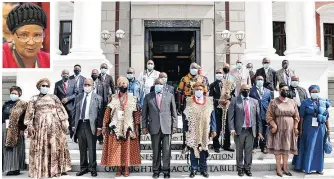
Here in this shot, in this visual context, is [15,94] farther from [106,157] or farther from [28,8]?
[28,8]

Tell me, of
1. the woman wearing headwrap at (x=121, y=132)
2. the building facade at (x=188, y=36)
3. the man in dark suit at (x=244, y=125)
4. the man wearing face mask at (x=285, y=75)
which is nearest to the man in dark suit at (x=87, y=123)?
the woman wearing headwrap at (x=121, y=132)

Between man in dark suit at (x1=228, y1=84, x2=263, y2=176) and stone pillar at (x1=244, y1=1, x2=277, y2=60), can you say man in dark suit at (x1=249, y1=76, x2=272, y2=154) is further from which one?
stone pillar at (x1=244, y1=1, x2=277, y2=60)

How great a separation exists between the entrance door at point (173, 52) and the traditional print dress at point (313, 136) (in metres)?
7.96

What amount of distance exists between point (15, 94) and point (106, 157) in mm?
2154

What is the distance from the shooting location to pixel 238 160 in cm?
738

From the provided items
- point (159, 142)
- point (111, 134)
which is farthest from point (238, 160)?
point (111, 134)

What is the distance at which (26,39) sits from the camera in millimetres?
11336

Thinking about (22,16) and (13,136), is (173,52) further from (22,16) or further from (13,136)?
(13,136)

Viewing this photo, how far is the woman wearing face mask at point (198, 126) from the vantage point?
7215 millimetres

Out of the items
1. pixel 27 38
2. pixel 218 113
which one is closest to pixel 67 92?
pixel 218 113

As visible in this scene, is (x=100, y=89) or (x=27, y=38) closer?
(x=100, y=89)

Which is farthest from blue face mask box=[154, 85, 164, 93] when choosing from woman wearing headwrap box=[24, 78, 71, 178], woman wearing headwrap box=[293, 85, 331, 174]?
woman wearing headwrap box=[293, 85, 331, 174]

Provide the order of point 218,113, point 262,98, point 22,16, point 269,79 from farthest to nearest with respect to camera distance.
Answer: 1. point 22,16
2. point 269,79
3. point 218,113
4. point 262,98

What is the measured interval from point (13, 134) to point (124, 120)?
2148mm
